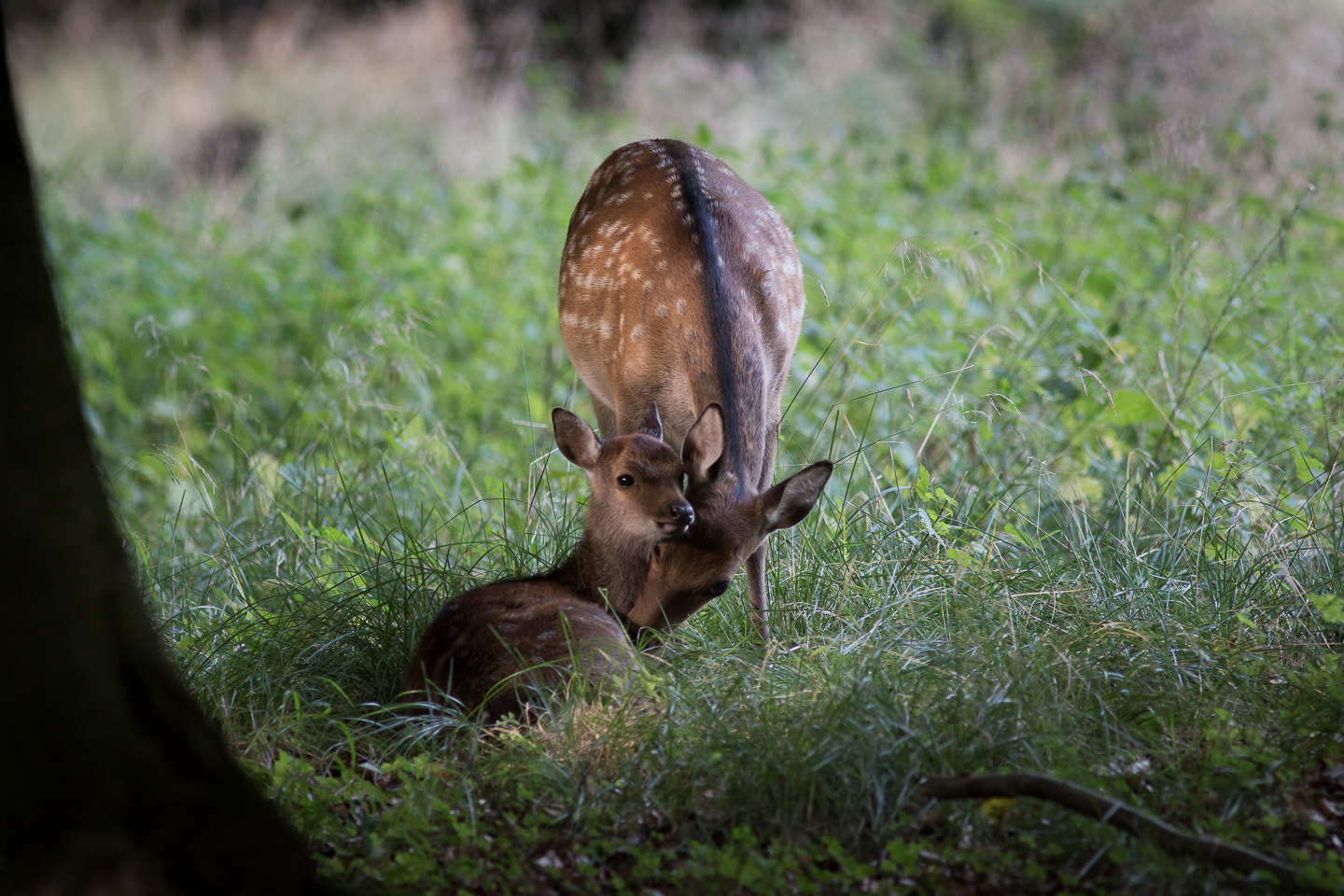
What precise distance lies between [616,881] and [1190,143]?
4720 mm

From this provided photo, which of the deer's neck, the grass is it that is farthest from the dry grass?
the deer's neck

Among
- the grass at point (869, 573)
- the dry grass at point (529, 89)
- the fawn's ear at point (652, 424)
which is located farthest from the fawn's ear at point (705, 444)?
the dry grass at point (529, 89)

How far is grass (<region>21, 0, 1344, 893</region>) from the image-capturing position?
313 cm

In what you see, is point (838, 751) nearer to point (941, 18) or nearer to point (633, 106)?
point (633, 106)

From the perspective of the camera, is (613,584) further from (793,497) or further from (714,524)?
(793,497)

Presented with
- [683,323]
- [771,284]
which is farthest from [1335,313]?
[683,323]

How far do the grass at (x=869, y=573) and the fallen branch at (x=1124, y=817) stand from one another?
4cm

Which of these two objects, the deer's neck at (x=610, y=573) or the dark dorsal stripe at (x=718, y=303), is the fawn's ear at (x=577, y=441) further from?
the dark dorsal stripe at (x=718, y=303)

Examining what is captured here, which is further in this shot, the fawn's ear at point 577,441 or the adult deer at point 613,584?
the fawn's ear at point 577,441

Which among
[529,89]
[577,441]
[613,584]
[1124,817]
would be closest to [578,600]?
[613,584]

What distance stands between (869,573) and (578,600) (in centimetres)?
102

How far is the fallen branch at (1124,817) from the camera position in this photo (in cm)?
275

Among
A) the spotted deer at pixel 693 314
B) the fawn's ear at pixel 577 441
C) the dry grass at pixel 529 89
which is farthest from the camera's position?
the dry grass at pixel 529 89

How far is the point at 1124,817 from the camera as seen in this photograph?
288 cm
